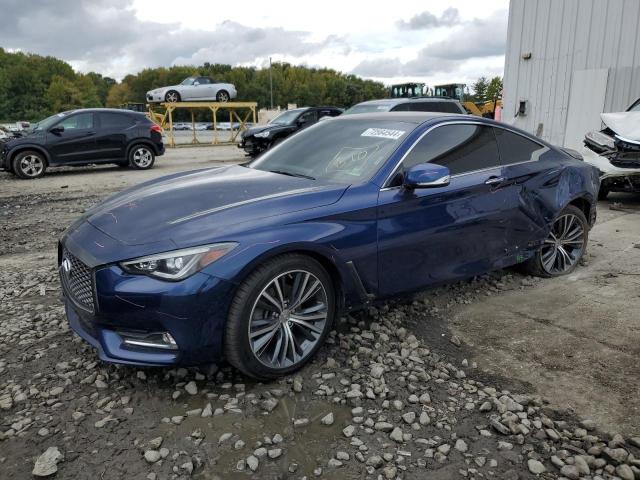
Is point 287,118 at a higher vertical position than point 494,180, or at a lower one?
higher

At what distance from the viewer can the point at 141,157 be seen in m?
13.6

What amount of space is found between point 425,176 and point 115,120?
454 inches

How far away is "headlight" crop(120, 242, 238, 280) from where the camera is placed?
2.70m

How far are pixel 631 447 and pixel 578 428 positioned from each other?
0.23 meters

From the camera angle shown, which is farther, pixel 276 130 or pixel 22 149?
pixel 276 130

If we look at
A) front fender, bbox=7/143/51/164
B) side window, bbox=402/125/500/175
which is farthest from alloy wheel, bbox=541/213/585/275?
front fender, bbox=7/143/51/164

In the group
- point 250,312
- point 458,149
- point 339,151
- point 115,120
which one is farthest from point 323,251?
point 115,120

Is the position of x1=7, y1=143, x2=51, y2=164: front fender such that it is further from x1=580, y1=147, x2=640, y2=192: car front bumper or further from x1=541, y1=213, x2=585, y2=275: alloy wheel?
x1=541, y1=213, x2=585, y2=275: alloy wheel

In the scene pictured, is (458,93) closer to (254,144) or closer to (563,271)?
(254,144)

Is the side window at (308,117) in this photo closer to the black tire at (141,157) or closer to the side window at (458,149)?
the black tire at (141,157)

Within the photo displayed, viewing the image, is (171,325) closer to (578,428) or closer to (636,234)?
(578,428)

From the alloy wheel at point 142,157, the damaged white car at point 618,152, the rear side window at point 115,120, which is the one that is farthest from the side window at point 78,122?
the damaged white car at point 618,152

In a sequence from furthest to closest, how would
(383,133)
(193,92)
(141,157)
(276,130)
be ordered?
(193,92) < (276,130) < (141,157) < (383,133)

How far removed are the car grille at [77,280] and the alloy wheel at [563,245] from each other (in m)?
3.74
